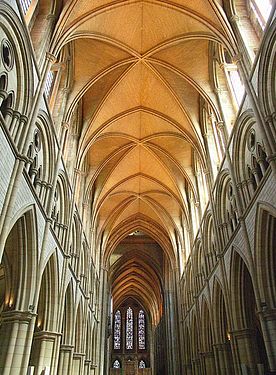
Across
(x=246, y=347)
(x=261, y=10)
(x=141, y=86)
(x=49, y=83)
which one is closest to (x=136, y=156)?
(x=141, y=86)

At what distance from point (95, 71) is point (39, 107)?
24.0 feet

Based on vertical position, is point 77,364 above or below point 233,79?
below

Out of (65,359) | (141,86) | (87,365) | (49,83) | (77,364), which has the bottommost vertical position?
(65,359)

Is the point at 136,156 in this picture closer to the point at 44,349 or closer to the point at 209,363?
the point at 209,363

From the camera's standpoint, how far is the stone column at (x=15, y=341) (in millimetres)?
10102

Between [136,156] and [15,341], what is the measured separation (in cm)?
1768

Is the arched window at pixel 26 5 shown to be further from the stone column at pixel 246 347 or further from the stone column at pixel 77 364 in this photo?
the stone column at pixel 77 364

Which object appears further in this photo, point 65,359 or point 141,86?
point 141,86

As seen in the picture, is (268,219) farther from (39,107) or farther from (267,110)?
(39,107)

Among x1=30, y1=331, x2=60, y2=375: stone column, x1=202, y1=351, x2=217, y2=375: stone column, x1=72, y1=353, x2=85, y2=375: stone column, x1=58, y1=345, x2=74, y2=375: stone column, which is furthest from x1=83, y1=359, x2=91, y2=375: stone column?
x1=30, y1=331, x2=60, y2=375: stone column

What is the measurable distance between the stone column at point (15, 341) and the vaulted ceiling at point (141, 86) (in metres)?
9.54

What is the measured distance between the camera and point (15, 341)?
34.6ft

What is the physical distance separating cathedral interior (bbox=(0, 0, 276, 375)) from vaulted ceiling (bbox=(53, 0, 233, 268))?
70 millimetres

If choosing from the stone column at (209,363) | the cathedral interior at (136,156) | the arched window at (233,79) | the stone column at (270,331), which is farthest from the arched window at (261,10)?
the stone column at (209,363)
